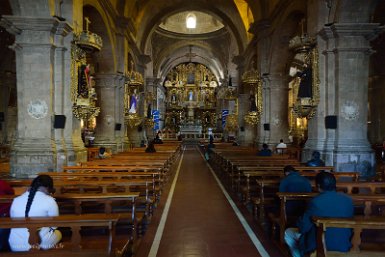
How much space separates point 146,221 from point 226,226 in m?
1.33

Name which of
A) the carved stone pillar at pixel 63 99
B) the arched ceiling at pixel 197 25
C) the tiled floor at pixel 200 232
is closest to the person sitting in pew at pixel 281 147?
the tiled floor at pixel 200 232

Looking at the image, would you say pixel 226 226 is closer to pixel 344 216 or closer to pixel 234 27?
pixel 344 216

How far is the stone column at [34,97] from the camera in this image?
901 centimetres

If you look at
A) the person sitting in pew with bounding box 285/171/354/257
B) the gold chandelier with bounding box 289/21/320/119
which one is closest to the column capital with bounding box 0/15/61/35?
the gold chandelier with bounding box 289/21/320/119

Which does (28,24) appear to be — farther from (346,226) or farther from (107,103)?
(346,226)

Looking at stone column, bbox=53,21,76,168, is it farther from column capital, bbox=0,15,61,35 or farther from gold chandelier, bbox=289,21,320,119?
gold chandelier, bbox=289,21,320,119

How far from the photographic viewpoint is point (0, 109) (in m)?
16.7

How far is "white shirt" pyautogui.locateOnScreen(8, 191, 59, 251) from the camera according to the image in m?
3.11

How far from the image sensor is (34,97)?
30.3 ft

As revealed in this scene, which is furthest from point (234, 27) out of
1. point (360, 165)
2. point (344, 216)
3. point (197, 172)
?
point (344, 216)

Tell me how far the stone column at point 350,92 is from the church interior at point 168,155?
1.1 inches

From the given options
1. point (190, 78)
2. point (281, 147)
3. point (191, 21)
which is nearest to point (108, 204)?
point (281, 147)

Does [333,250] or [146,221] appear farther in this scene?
[146,221]

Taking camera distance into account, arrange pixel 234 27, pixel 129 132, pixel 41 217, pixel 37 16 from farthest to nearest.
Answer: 1. pixel 234 27
2. pixel 129 132
3. pixel 37 16
4. pixel 41 217
